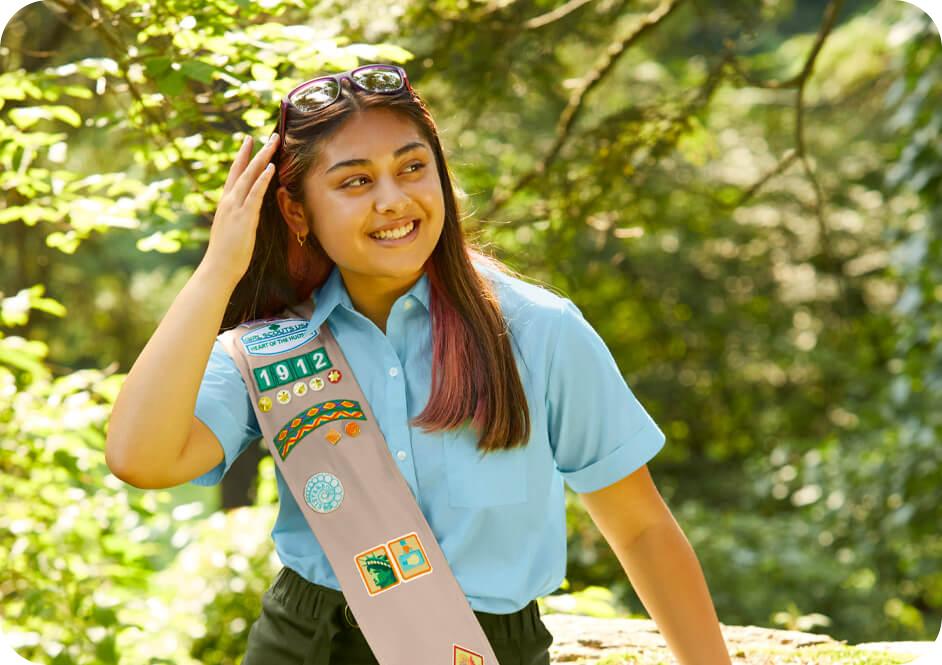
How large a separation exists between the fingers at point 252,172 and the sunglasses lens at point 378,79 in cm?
20

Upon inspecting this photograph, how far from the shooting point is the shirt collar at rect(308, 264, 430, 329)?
208cm

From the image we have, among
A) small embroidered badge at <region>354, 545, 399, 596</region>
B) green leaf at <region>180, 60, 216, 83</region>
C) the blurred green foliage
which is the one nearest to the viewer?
small embroidered badge at <region>354, 545, 399, 596</region>

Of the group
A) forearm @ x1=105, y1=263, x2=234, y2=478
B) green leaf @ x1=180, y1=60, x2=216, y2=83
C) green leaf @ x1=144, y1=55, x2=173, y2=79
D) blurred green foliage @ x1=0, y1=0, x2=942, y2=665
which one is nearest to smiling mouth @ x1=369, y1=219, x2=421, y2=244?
forearm @ x1=105, y1=263, x2=234, y2=478

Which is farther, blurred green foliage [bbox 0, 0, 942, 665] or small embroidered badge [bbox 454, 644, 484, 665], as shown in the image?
blurred green foliage [bbox 0, 0, 942, 665]

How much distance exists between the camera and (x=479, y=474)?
1906mm

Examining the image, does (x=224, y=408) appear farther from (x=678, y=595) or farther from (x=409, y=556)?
(x=678, y=595)

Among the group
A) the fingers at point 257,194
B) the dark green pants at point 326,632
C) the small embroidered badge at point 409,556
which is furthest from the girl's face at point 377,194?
the dark green pants at point 326,632

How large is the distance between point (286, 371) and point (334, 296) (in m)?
0.19

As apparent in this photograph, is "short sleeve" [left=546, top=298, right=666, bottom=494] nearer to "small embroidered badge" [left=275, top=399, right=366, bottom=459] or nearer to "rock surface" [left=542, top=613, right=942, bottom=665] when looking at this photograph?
"small embroidered badge" [left=275, top=399, right=366, bottom=459]

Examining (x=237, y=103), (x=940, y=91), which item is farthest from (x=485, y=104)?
(x=940, y=91)

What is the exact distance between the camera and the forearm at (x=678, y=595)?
1.98 meters

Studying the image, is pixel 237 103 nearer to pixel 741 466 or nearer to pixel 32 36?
pixel 32 36

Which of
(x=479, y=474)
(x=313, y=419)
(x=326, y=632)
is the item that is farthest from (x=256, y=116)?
(x=326, y=632)

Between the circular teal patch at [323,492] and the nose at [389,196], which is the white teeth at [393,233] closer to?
the nose at [389,196]
